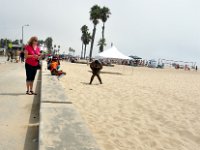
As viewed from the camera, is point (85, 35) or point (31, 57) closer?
point (31, 57)

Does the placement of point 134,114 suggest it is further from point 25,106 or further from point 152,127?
point 25,106

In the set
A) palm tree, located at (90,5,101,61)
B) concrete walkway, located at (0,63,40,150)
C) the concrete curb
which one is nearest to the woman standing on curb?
concrete walkway, located at (0,63,40,150)

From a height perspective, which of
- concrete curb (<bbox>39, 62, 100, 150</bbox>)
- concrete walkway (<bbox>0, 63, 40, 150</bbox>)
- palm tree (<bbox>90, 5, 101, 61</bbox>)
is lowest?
concrete walkway (<bbox>0, 63, 40, 150</bbox>)

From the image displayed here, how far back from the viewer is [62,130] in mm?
5188

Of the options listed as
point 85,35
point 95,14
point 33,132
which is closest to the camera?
point 33,132

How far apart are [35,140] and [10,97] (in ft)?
14.9

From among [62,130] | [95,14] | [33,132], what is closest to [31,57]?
[33,132]

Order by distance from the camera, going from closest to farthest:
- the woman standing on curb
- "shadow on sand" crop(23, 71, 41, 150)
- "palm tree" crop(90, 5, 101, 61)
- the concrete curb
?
the concrete curb
"shadow on sand" crop(23, 71, 41, 150)
the woman standing on curb
"palm tree" crop(90, 5, 101, 61)

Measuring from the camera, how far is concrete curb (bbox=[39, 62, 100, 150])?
445 cm

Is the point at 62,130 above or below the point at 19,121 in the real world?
above

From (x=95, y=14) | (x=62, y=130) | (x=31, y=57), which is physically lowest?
(x=62, y=130)

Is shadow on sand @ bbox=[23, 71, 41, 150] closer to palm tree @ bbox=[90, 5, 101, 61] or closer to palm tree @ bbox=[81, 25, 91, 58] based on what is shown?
palm tree @ bbox=[90, 5, 101, 61]

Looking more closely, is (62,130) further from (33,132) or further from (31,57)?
(31,57)

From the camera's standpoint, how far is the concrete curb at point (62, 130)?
445 centimetres
